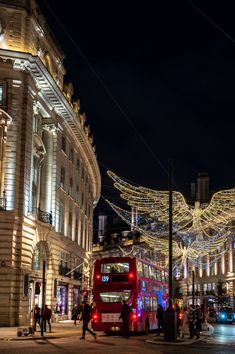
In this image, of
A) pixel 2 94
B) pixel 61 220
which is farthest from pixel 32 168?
pixel 61 220

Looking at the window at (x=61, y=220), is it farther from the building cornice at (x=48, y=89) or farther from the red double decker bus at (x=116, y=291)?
the red double decker bus at (x=116, y=291)

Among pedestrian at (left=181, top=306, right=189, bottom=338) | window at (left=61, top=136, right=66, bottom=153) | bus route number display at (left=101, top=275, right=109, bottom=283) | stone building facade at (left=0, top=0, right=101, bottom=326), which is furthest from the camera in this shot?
window at (left=61, top=136, right=66, bottom=153)

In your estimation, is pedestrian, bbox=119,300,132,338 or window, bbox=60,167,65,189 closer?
pedestrian, bbox=119,300,132,338

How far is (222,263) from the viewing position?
110 metres

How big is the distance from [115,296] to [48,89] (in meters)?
19.6

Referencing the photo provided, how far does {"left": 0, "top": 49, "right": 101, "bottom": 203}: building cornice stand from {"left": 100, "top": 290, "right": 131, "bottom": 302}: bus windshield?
671 inches

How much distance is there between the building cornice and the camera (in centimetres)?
4053

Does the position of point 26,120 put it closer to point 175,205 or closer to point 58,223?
point 58,223

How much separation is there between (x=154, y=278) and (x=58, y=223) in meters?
15.6

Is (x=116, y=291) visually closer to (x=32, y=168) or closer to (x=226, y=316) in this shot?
(x=32, y=168)


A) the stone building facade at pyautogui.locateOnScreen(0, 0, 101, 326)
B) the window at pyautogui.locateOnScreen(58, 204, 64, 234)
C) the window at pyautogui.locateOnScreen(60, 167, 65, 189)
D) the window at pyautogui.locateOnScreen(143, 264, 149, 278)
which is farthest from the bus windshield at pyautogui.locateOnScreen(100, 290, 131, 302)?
the window at pyautogui.locateOnScreen(60, 167, 65, 189)

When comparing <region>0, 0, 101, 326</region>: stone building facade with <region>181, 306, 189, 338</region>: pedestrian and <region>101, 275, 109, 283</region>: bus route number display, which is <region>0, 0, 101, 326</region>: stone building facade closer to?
<region>101, 275, 109, 283</region>: bus route number display

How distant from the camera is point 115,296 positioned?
31781 millimetres

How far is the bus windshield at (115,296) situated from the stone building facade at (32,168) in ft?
11.4
